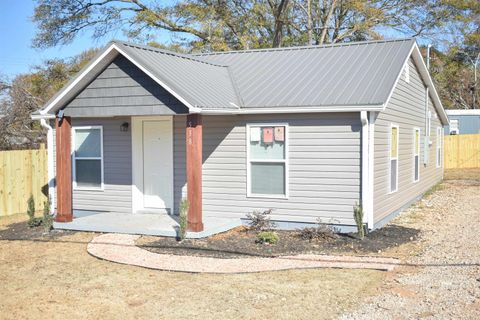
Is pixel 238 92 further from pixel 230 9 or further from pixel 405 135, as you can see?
pixel 230 9

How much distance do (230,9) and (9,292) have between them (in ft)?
72.7

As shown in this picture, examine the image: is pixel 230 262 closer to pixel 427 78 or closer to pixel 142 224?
pixel 142 224

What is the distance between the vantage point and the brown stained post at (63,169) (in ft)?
36.3

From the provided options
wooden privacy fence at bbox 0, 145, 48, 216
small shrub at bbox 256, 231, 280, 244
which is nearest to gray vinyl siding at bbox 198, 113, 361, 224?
small shrub at bbox 256, 231, 280, 244

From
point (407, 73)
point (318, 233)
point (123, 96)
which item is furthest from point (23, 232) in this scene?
point (407, 73)

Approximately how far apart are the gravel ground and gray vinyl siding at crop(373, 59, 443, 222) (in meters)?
0.93

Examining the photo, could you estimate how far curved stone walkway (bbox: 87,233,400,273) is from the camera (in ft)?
25.6

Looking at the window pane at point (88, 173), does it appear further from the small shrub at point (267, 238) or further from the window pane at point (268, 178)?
the small shrub at point (267, 238)

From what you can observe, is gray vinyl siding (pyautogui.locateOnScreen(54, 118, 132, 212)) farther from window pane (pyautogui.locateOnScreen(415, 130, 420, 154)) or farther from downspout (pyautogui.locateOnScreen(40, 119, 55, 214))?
window pane (pyautogui.locateOnScreen(415, 130, 420, 154))

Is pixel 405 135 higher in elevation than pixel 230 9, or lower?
lower

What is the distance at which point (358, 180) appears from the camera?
1038cm

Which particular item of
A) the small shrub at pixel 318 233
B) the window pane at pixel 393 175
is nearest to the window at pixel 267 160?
the small shrub at pixel 318 233

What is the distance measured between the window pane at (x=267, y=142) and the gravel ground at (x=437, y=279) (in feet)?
11.0

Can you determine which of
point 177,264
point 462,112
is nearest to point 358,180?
point 177,264
